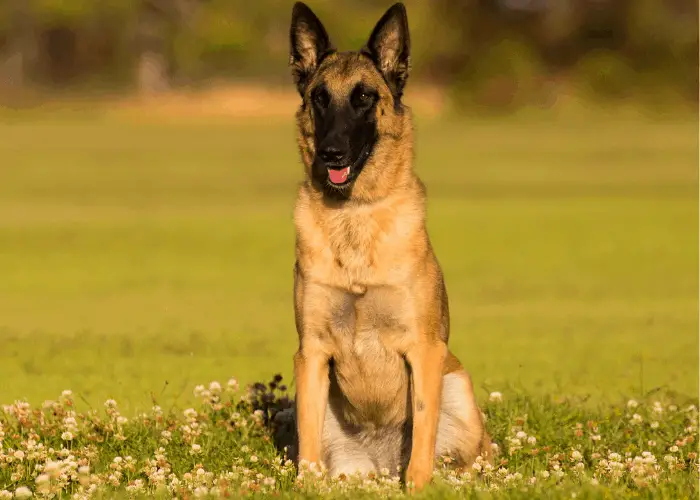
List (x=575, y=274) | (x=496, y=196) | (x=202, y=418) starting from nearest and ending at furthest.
Result: (x=202, y=418)
(x=575, y=274)
(x=496, y=196)

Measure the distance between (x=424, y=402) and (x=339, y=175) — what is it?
1.28 metres

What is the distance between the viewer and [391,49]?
7.23 m

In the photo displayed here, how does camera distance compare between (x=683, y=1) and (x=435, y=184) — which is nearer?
(x=435, y=184)

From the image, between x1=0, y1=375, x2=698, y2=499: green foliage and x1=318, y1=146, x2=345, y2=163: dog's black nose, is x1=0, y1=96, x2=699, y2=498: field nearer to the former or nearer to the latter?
x1=0, y1=375, x2=698, y2=499: green foliage

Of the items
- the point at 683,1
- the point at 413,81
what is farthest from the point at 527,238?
the point at 683,1

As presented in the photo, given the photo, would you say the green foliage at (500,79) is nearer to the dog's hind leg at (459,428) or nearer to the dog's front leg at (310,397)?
the dog's hind leg at (459,428)

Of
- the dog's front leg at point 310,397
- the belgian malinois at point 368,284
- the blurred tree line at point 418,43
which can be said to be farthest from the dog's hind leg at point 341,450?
the blurred tree line at point 418,43

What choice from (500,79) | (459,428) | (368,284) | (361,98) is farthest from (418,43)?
(368,284)

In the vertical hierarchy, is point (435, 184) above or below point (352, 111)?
below

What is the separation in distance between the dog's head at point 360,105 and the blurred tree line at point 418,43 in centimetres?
5457

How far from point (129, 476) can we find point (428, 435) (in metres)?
1.61

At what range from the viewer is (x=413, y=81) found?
7119 cm

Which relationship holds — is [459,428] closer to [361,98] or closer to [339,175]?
[339,175]

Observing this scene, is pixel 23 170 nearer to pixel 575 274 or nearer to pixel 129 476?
pixel 575 274
